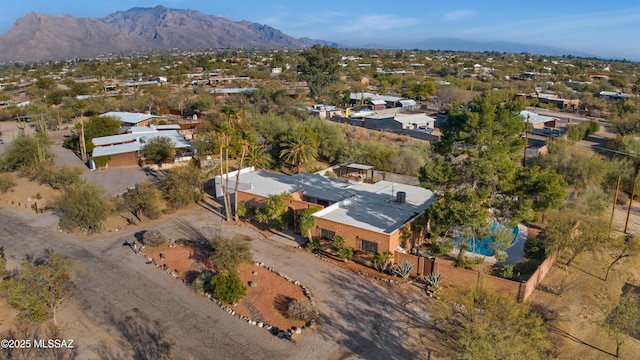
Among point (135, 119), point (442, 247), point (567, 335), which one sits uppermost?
point (135, 119)

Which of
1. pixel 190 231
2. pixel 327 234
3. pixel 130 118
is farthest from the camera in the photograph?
pixel 130 118

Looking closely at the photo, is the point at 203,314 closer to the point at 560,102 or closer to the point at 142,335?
the point at 142,335

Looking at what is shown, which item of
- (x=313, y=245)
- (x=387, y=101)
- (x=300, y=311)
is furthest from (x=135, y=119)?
(x=300, y=311)

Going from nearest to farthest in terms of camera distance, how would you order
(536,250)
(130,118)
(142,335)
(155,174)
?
(142,335), (536,250), (155,174), (130,118)

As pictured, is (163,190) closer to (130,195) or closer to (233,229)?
(130,195)

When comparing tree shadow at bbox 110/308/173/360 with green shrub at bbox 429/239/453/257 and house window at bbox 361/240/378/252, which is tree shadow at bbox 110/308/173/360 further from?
green shrub at bbox 429/239/453/257

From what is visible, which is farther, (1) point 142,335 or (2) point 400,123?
(2) point 400,123

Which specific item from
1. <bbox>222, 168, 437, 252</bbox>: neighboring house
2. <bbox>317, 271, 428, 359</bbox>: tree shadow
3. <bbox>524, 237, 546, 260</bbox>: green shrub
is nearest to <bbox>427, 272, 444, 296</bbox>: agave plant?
<bbox>317, 271, 428, 359</bbox>: tree shadow

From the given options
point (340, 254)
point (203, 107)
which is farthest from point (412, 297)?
point (203, 107)
